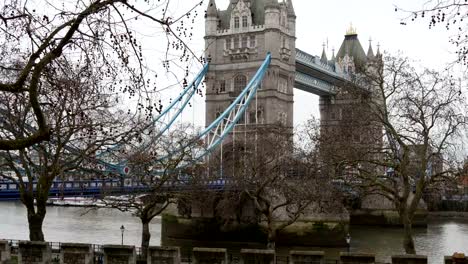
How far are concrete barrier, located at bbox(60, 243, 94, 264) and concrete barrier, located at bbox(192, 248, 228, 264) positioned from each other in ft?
7.72

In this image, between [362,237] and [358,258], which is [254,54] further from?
[358,258]

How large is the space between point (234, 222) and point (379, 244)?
813 centimetres

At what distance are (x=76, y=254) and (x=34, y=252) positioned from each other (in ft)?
2.79

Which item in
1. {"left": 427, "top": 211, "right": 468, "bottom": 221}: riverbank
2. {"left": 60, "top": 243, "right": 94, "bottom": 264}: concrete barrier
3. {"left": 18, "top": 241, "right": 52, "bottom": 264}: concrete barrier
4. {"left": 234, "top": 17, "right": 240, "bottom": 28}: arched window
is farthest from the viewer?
{"left": 427, "top": 211, "right": 468, "bottom": 221}: riverbank

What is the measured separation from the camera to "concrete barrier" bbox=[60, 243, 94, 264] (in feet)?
45.6

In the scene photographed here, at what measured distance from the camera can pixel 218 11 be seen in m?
53.6

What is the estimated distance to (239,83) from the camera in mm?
51219

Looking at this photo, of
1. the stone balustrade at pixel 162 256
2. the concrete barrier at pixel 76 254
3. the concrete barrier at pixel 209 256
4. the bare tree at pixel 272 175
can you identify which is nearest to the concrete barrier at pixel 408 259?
the stone balustrade at pixel 162 256

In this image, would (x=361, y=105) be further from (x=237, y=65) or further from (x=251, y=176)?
(x=237, y=65)

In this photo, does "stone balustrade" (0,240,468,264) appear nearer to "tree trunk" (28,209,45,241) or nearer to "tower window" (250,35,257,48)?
"tree trunk" (28,209,45,241)

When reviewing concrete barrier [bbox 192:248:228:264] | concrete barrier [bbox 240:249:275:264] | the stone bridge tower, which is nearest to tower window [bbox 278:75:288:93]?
the stone bridge tower

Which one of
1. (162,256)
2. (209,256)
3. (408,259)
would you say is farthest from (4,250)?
(408,259)

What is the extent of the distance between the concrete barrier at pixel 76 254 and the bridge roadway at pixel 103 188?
1193 centimetres

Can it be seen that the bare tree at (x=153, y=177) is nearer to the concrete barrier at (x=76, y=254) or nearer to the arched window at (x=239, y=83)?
the concrete barrier at (x=76, y=254)
